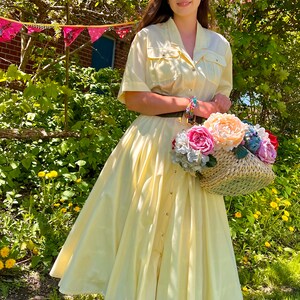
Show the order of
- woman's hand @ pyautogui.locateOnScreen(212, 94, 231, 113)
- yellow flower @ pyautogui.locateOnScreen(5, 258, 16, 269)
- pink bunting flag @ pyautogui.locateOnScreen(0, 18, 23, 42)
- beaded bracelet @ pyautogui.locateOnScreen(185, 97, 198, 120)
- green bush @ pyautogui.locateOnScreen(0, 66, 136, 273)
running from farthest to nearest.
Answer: pink bunting flag @ pyautogui.locateOnScreen(0, 18, 23, 42) → green bush @ pyautogui.locateOnScreen(0, 66, 136, 273) → yellow flower @ pyautogui.locateOnScreen(5, 258, 16, 269) → woman's hand @ pyautogui.locateOnScreen(212, 94, 231, 113) → beaded bracelet @ pyautogui.locateOnScreen(185, 97, 198, 120)

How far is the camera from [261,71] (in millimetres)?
4430

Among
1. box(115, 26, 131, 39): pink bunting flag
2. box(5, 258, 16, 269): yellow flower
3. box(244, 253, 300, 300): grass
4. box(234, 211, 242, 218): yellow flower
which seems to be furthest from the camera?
box(115, 26, 131, 39): pink bunting flag

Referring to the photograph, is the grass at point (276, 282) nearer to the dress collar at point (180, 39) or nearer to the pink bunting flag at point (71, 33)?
the dress collar at point (180, 39)

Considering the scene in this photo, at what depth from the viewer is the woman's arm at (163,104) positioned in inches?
80.4

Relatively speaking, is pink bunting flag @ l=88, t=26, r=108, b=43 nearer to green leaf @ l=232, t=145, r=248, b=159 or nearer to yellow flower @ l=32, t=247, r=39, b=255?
yellow flower @ l=32, t=247, r=39, b=255

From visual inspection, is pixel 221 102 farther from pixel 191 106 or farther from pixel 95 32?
pixel 95 32

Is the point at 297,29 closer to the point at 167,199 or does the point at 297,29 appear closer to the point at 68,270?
the point at 167,199

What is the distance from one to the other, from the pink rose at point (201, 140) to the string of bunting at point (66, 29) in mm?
1824

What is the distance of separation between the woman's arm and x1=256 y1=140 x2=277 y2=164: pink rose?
30 cm

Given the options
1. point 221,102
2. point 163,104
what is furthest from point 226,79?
point 163,104

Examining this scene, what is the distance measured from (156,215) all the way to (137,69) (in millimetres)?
705

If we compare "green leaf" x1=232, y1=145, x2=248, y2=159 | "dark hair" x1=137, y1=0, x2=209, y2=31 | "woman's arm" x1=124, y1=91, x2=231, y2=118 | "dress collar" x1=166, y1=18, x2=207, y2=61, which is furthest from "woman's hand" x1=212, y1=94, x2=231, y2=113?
"dark hair" x1=137, y1=0, x2=209, y2=31

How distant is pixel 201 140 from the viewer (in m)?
1.83

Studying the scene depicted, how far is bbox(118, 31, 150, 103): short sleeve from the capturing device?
6.85 feet
